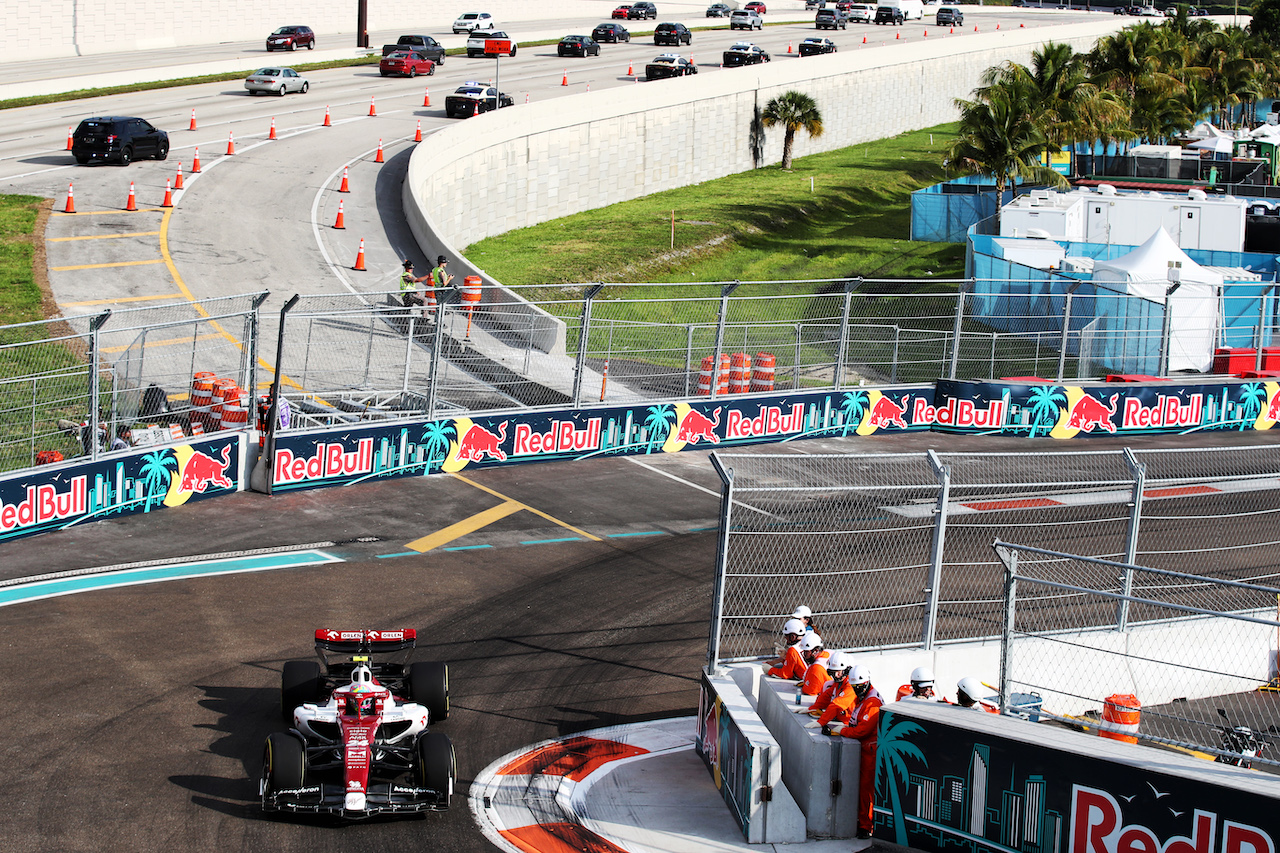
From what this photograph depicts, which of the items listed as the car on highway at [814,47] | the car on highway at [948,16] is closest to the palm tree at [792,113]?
the car on highway at [814,47]

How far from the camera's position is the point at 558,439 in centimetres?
1973

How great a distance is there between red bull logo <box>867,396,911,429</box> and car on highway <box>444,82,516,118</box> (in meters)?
33.4

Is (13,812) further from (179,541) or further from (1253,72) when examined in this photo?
(1253,72)

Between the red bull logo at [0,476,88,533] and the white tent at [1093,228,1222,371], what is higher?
the white tent at [1093,228,1222,371]

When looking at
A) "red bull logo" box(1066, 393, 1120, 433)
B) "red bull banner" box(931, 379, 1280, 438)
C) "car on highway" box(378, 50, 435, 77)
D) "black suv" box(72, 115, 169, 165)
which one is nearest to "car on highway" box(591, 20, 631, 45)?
"car on highway" box(378, 50, 435, 77)

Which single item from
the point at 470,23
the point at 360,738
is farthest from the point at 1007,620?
the point at 470,23

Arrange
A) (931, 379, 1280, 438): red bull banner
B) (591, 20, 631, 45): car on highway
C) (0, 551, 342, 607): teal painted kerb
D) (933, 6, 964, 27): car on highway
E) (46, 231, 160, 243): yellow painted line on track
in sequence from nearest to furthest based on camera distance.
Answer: (0, 551, 342, 607): teal painted kerb, (931, 379, 1280, 438): red bull banner, (46, 231, 160, 243): yellow painted line on track, (591, 20, 631, 45): car on highway, (933, 6, 964, 27): car on highway

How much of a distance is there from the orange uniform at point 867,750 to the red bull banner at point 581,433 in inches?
396

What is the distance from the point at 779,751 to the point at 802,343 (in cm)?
1229

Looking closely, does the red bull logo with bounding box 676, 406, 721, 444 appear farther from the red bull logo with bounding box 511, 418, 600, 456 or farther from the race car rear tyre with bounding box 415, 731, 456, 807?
the race car rear tyre with bounding box 415, 731, 456, 807

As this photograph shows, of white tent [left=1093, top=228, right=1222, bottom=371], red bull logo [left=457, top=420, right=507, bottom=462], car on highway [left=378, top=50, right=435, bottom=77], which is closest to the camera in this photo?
red bull logo [left=457, top=420, right=507, bottom=462]

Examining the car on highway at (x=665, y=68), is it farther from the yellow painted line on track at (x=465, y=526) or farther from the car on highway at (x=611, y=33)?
the yellow painted line on track at (x=465, y=526)

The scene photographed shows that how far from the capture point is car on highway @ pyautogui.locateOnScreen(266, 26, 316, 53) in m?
66.4

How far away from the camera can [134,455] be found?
16.4 metres
